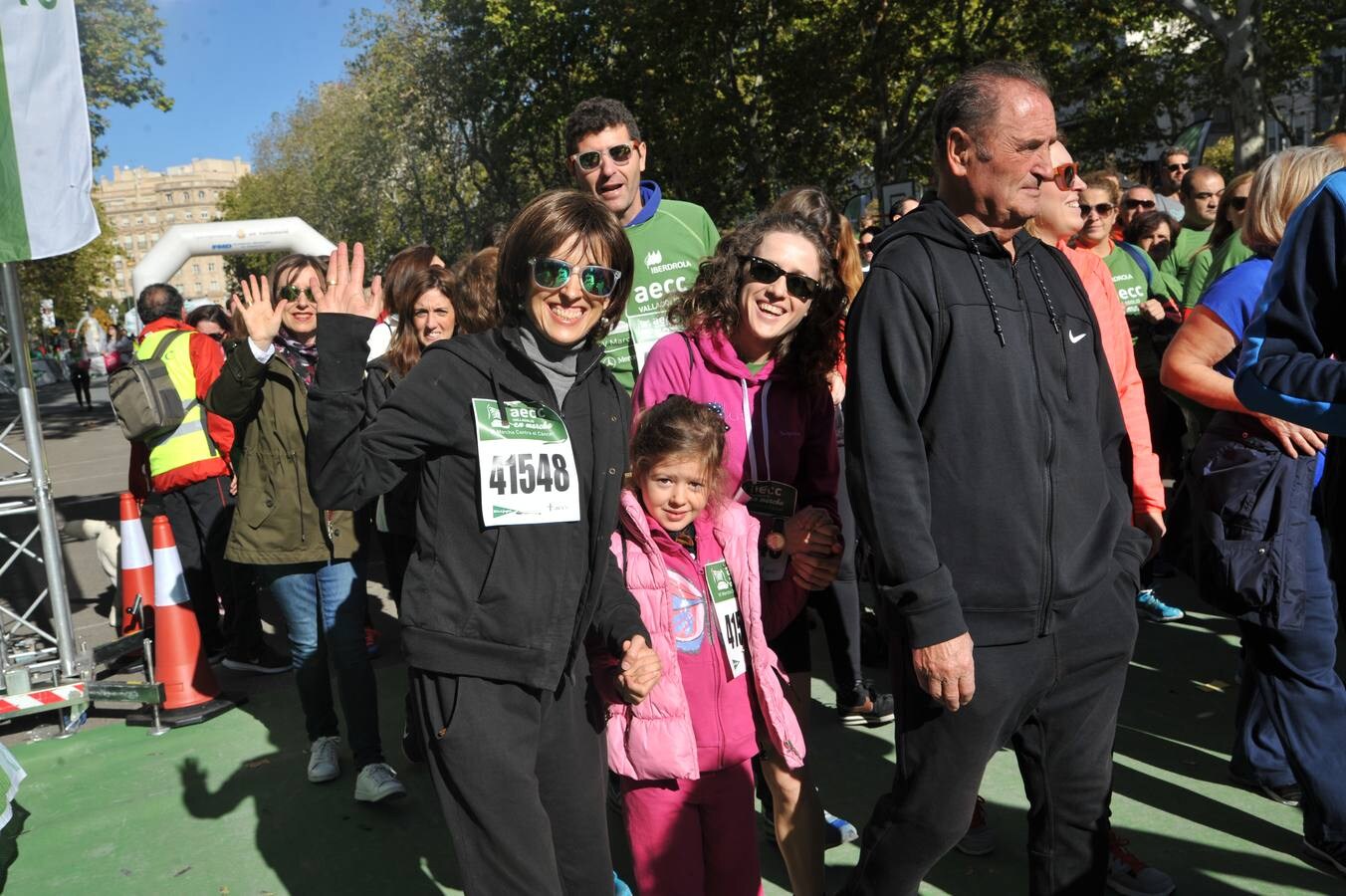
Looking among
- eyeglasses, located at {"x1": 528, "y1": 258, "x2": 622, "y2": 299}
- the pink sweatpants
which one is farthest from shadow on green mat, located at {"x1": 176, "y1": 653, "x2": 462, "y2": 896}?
eyeglasses, located at {"x1": 528, "y1": 258, "x2": 622, "y2": 299}

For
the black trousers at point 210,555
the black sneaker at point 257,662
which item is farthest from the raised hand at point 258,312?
the black sneaker at point 257,662

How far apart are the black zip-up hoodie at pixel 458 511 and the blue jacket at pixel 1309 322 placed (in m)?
1.42

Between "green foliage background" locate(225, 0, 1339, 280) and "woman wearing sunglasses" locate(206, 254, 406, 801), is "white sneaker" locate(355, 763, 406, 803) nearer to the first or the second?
"woman wearing sunglasses" locate(206, 254, 406, 801)

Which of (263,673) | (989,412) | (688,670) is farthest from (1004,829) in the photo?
(263,673)

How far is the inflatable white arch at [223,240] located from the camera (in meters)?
19.1

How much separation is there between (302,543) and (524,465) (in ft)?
7.36

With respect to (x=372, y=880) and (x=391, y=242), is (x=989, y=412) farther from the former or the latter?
(x=391, y=242)

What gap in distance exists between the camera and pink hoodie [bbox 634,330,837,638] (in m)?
3.19

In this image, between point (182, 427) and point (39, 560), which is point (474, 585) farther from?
point (182, 427)

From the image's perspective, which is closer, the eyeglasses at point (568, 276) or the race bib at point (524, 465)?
the race bib at point (524, 465)

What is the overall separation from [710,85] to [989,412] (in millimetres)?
25677

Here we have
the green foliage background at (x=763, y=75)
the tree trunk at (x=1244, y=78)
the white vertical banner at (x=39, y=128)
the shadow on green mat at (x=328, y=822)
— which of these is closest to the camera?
the shadow on green mat at (x=328, y=822)

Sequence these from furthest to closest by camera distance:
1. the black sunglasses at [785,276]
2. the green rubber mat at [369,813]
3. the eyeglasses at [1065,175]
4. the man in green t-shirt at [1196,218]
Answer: the man in green t-shirt at [1196,218]
the green rubber mat at [369,813]
the black sunglasses at [785,276]
the eyeglasses at [1065,175]

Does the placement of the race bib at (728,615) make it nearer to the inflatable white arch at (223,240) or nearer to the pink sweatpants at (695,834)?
the pink sweatpants at (695,834)
